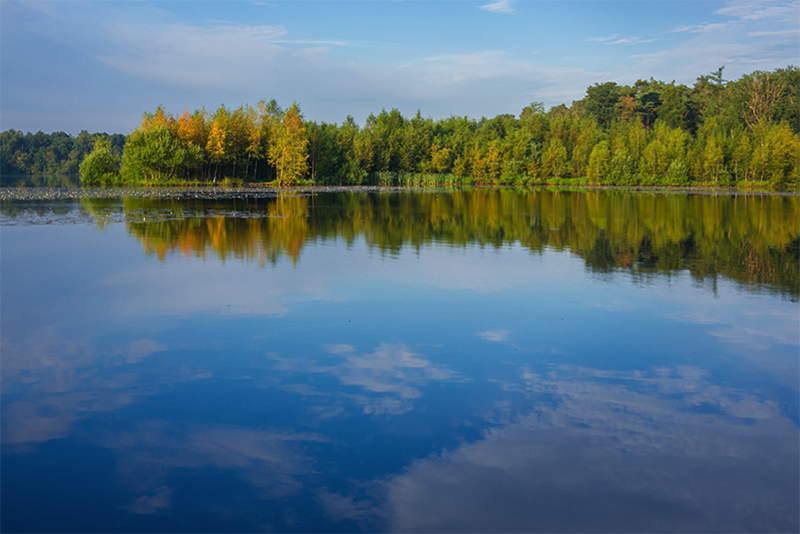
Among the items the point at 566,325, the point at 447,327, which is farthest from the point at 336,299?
the point at 566,325

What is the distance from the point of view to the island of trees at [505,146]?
209 ft

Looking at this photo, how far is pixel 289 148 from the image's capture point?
219ft

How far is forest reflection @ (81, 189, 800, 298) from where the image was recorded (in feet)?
49.3

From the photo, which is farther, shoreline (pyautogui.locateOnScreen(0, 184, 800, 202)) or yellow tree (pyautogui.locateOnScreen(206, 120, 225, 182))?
yellow tree (pyautogui.locateOnScreen(206, 120, 225, 182))

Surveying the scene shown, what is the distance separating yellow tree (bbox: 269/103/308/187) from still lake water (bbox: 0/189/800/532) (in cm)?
5447

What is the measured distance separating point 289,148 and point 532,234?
50232 mm

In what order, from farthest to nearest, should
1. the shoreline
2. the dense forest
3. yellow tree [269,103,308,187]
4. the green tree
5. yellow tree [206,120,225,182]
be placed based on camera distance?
1. the dense forest
2. yellow tree [269,103,308,187]
3. yellow tree [206,120,225,182]
4. the green tree
5. the shoreline

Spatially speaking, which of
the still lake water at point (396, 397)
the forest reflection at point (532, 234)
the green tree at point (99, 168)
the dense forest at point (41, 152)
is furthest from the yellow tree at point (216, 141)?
the dense forest at point (41, 152)

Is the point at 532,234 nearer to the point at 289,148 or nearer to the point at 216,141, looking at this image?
the point at 289,148

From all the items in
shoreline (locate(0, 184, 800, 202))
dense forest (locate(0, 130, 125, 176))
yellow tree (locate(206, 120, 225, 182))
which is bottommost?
shoreline (locate(0, 184, 800, 202))

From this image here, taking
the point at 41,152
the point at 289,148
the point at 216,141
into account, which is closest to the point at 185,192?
the point at 216,141

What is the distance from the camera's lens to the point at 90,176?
201ft

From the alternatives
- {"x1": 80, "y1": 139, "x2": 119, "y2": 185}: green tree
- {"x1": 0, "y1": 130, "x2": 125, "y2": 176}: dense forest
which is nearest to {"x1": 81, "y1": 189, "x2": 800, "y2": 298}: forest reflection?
{"x1": 80, "y1": 139, "x2": 119, "y2": 185}: green tree

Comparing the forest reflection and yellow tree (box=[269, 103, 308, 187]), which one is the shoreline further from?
the forest reflection
